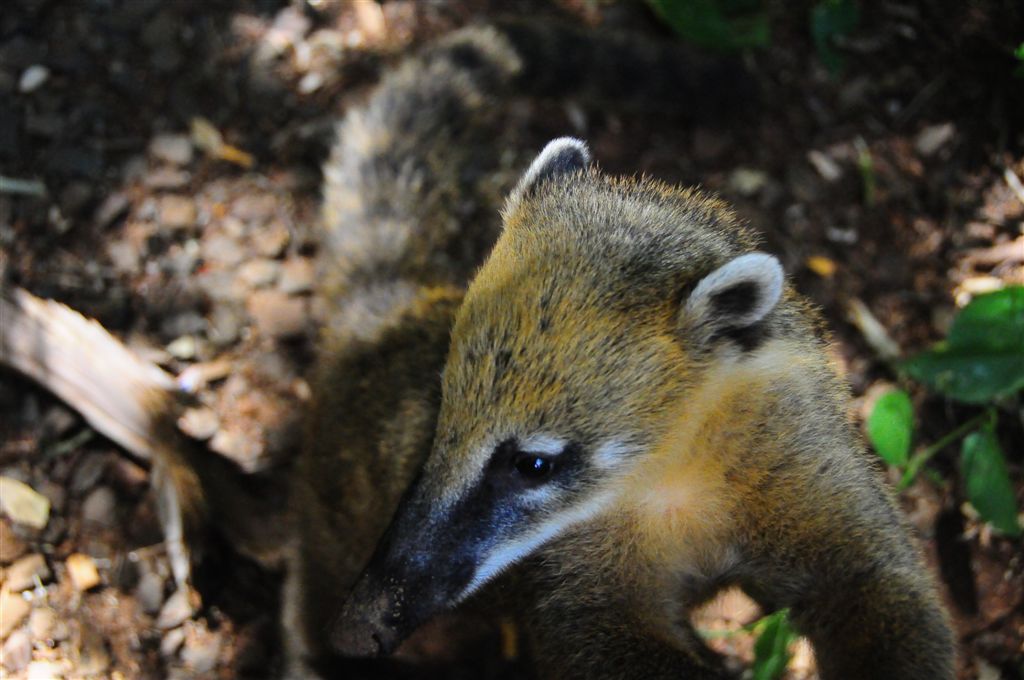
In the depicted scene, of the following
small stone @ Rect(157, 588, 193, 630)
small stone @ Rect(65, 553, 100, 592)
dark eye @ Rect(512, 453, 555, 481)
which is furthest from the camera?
small stone @ Rect(157, 588, 193, 630)

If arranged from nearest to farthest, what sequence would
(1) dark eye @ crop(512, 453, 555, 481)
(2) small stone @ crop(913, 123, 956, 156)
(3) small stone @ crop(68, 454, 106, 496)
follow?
(1) dark eye @ crop(512, 453, 555, 481), (3) small stone @ crop(68, 454, 106, 496), (2) small stone @ crop(913, 123, 956, 156)

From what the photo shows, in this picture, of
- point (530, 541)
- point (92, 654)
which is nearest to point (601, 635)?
point (530, 541)

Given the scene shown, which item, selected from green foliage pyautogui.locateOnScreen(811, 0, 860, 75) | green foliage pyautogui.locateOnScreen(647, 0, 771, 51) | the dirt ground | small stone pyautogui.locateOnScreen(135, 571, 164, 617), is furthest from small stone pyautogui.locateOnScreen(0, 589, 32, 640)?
green foliage pyautogui.locateOnScreen(811, 0, 860, 75)

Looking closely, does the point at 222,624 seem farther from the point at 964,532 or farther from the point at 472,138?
the point at 964,532

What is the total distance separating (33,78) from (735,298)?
3.39 meters

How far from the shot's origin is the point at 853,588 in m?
3.09

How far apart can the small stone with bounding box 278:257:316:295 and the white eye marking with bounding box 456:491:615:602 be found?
2044mm

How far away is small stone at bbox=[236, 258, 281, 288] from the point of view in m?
4.50

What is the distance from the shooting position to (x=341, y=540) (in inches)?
142

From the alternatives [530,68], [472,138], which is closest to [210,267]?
[472,138]

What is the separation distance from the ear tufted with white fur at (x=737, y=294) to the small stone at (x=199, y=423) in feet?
7.36

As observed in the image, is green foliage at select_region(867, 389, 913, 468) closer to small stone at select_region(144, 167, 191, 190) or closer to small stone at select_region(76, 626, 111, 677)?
small stone at select_region(76, 626, 111, 677)

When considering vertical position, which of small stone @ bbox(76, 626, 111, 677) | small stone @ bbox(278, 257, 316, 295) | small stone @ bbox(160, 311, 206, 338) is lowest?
small stone @ bbox(76, 626, 111, 677)

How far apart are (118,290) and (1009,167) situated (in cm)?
416
